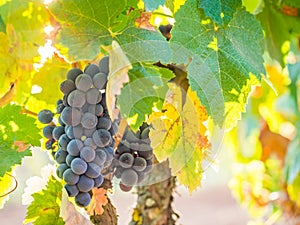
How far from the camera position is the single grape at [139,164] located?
70 centimetres

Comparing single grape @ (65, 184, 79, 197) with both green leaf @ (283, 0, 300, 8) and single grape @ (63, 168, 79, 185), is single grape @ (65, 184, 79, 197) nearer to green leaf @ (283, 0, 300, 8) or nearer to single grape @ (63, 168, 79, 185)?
single grape @ (63, 168, 79, 185)

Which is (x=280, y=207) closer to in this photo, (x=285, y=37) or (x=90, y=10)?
(x=285, y=37)

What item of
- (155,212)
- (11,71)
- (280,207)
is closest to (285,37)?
(155,212)

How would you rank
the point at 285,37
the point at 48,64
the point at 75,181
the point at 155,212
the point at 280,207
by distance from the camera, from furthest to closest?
the point at 280,207 → the point at 285,37 → the point at 155,212 → the point at 48,64 → the point at 75,181

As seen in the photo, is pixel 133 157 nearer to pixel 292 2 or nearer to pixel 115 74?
pixel 115 74

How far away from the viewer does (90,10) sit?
2.27 ft

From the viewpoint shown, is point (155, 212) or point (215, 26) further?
point (155, 212)

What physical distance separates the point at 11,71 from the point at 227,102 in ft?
1.08

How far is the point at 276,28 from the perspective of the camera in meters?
1.12

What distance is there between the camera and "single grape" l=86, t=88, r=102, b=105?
2.18 ft

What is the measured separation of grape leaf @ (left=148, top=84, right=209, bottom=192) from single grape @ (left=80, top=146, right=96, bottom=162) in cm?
9

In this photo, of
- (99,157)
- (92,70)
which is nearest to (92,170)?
(99,157)

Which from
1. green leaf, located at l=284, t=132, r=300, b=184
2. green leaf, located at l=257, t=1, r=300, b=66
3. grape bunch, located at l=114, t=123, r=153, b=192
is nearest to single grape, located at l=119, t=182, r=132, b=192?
grape bunch, located at l=114, t=123, r=153, b=192

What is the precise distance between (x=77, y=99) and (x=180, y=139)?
0.16m
